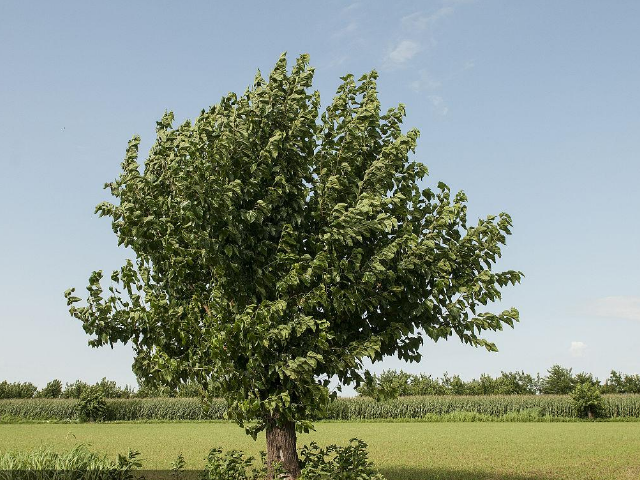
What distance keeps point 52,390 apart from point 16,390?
14.2 ft

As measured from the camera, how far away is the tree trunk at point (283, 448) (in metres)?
11.8

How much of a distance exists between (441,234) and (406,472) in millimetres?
9148

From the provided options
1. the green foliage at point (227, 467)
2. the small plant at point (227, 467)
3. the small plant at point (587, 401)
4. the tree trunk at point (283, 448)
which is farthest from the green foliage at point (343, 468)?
the small plant at point (587, 401)

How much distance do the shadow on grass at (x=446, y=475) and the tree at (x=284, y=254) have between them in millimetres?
6660

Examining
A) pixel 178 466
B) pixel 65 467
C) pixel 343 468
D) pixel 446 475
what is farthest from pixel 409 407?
pixel 65 467

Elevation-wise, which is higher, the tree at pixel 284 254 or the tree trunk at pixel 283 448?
the tree at pixel 284 254

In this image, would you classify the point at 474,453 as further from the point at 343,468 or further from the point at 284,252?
the point at 284,252

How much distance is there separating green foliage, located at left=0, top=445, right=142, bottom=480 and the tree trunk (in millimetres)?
2671

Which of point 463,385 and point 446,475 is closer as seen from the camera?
point 446,475

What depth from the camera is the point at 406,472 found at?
18.2 m

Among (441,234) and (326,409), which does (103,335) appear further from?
(441,234)

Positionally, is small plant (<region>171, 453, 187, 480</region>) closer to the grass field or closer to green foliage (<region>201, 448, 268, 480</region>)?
green foliage (<region>201, 448, 268, 480</region>)

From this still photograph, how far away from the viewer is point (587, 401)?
56.3 m

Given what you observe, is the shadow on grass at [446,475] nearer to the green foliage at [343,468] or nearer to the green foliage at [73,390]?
the green foliage at [343,468]
